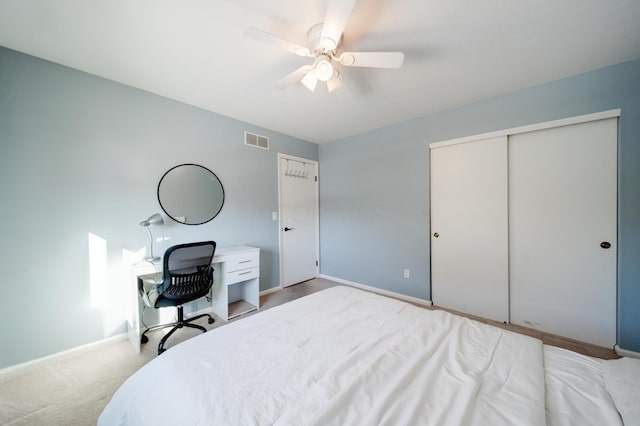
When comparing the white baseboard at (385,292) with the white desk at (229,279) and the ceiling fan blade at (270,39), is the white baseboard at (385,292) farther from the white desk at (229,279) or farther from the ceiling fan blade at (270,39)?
the ceiling fan blade at (270,39)

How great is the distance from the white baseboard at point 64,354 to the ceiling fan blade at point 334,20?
10.1 ft

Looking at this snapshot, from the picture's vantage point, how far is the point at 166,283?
196 centimetres

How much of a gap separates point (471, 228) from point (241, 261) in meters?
2.73

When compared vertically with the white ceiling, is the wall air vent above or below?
below

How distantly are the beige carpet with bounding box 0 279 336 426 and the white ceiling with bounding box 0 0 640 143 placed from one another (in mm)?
2470

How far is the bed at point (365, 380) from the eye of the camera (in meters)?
0.73

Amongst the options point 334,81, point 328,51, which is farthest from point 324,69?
point 334,81

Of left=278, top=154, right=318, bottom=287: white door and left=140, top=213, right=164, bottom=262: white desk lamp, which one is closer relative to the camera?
left=140, top=213, right=164, bottom=262: white desk lamp

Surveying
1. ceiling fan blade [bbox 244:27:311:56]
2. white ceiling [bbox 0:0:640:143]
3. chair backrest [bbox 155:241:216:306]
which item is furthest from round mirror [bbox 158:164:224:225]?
ceiling fan blade [bbox 244:27:311:56]

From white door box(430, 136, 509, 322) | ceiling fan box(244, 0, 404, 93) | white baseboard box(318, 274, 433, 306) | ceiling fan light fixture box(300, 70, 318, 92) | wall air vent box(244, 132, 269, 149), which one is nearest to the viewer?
ceiling fan box(244, 0, 404, 93)

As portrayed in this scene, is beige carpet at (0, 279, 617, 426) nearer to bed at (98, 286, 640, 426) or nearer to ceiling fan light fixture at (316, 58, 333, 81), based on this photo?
bed at (98, 286, 640, 426)

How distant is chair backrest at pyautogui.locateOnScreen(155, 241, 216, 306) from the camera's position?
1958mm

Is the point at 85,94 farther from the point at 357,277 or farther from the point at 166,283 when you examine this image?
the point at 357,277

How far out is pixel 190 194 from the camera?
2588 mm
